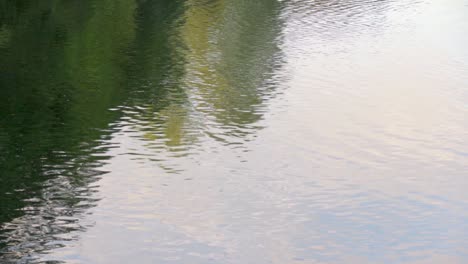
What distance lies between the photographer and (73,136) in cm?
1534

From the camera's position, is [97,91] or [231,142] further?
[97,91]

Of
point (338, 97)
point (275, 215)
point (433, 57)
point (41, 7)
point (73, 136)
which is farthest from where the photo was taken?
point (41, 7)

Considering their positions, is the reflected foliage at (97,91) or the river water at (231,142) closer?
the river water at (231,142)

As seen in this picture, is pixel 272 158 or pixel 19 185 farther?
pixel 272 158

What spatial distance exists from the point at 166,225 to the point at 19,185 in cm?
243

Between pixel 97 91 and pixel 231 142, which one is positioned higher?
pixel 97 91

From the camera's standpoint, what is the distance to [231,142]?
1517cm

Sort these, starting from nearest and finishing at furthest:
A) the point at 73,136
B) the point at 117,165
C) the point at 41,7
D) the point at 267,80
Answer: the point at 117,165 < the point at 73,136 < the point at 267,80 < the point at 41,7

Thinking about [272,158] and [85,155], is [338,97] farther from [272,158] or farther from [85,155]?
[85,155]

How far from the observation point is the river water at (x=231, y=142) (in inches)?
449

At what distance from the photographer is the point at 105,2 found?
2858 centimetres

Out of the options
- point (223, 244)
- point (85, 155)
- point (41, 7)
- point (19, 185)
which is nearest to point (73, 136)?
point (85, 155)

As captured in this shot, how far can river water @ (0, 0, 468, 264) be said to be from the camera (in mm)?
11414

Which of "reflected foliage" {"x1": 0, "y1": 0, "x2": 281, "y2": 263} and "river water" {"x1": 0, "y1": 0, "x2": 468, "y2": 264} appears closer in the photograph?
"river water" {"x1": 0, "y1": 0, "x2": 468, "y2": 264}
